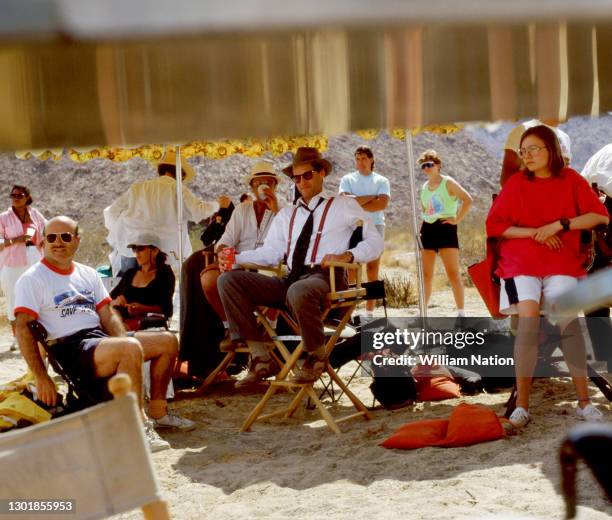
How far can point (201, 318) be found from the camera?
6809 millimetres

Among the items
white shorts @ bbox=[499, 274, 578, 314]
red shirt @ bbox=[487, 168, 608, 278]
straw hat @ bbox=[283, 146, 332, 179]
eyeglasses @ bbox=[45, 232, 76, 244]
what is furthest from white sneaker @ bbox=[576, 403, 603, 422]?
eyeglasses @ bbox=[45, 232, 76, 244]

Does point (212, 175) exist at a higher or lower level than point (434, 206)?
higher

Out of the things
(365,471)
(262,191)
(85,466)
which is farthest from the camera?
(262,191)

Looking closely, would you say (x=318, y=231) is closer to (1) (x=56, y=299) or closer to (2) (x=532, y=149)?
(2) (x=532, y=149)

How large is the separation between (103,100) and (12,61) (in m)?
0.29

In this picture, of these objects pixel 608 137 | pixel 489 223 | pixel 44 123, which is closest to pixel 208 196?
pixel 608 137

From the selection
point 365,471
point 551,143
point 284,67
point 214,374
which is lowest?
point 365,471

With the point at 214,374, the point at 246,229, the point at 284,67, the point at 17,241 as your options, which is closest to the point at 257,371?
the point at 214,374

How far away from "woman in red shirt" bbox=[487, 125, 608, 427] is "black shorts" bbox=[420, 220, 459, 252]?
3.22m

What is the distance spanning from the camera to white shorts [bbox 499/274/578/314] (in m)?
4.98

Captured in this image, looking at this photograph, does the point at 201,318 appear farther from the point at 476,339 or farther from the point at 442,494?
the point at 442,494

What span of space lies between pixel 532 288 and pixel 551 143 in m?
0.82

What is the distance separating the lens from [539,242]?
16.6ft

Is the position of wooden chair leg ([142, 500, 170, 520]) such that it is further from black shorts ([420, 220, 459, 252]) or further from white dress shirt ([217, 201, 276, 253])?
black shorts ([420, 220, 459, 252])
